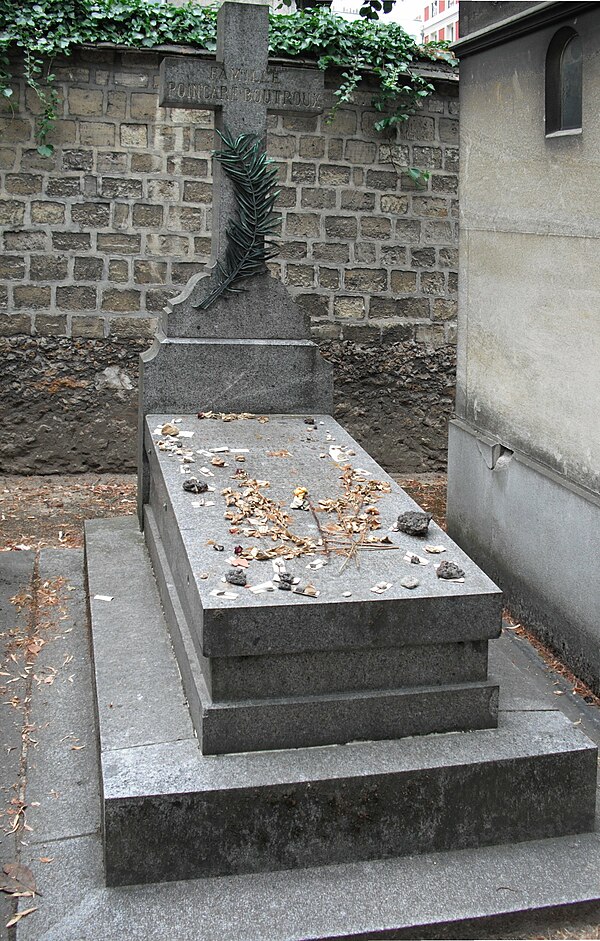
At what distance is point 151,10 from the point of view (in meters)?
7.89

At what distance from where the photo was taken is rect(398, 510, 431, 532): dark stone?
4.18 meters

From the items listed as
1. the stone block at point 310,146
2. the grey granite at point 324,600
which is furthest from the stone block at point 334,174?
the grey granite at point 324,600

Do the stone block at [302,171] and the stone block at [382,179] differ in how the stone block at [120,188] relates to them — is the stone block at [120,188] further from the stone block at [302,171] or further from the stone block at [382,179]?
the stone block at [382,179]

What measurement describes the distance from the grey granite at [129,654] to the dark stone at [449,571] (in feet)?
3.35

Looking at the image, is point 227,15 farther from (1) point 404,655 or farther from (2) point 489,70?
(1) point 404,655

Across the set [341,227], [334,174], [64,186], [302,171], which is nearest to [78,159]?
[64,186]

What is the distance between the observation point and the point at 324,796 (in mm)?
3332

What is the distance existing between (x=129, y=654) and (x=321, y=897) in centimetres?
142

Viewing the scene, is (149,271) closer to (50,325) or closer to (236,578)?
(50,325)

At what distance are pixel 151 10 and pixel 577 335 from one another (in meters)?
4.73

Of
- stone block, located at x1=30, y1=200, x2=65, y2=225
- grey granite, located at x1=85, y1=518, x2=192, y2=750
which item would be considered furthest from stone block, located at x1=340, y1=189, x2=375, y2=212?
grey granite, located at x1=85, y1=518, x2=192, y2=750

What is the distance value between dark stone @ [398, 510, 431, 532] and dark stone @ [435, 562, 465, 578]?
15.7 inches

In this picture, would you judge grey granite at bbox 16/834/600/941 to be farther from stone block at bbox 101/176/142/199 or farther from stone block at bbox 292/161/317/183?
stone block at bbox 292/161/317/183

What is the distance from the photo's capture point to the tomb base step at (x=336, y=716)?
11.3ft
